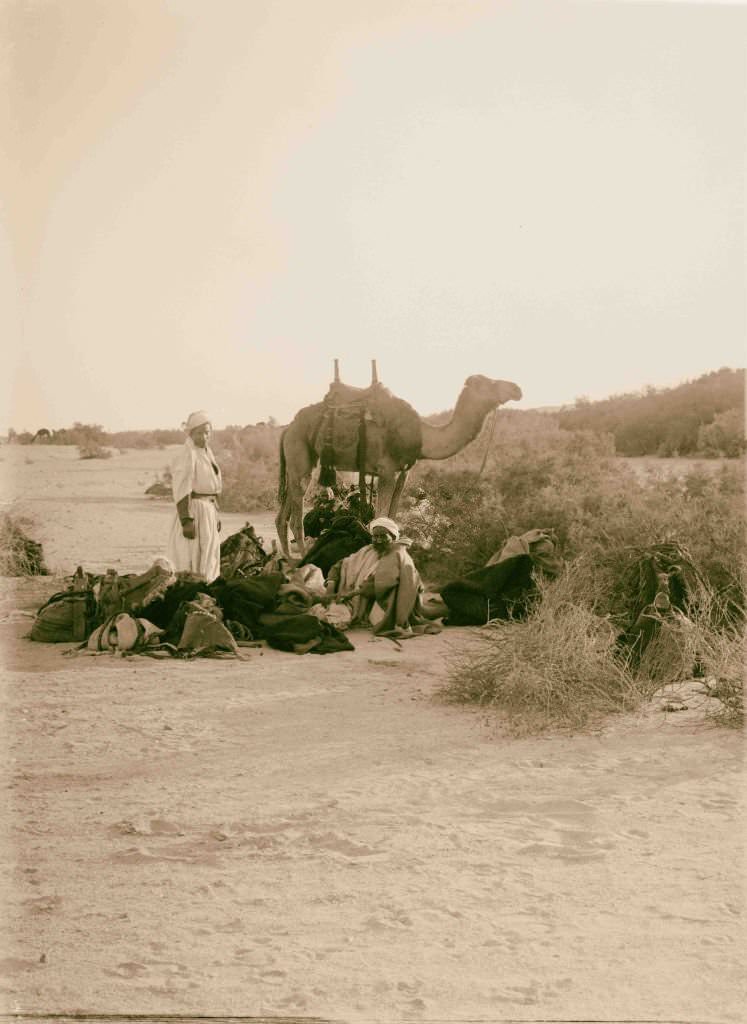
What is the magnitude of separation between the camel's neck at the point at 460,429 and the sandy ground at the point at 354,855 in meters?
5.20

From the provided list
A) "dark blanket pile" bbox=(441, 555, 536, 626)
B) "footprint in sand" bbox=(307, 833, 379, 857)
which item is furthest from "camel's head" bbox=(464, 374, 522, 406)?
"footprint in sand" bbox=(307, 833, 379, 857)

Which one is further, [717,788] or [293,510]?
[293,510]

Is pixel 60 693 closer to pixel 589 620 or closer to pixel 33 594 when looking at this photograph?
pixel 589 620

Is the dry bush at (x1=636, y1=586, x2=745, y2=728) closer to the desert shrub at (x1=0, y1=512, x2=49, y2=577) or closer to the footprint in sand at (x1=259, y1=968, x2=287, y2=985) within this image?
the footprint in sand at (x1=259, y1=968, x2=287, y2=985)

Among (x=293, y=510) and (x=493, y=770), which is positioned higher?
(x=293, y=510)

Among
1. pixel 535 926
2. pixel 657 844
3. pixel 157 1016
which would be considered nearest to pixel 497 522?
pixel 657 844

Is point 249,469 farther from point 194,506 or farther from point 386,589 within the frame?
point 386,589

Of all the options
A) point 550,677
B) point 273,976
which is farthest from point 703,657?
point 273,976

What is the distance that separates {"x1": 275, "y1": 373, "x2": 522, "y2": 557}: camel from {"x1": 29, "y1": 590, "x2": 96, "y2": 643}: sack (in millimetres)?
3585

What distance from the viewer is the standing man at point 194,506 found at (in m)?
10.9

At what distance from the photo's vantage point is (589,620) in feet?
26.2

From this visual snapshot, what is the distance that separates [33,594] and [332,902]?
856 cm

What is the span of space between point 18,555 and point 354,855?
9.80m

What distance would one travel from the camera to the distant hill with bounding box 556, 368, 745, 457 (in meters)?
19.2
